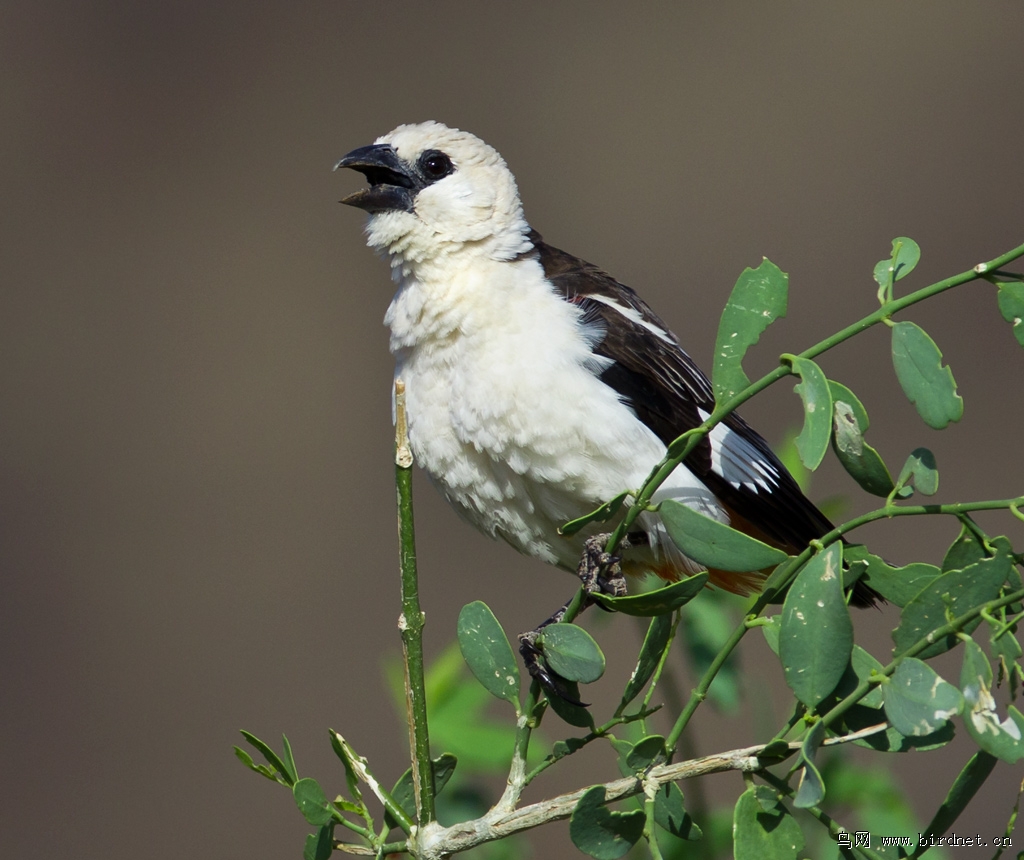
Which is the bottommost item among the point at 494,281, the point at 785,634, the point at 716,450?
the point at 716,450

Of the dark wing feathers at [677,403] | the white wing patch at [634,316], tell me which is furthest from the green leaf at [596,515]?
the white wing patch at [634,316]

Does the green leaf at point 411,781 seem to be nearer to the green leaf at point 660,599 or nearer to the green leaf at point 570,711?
the green leaf at point 570,711

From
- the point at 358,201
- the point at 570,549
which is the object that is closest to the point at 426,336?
the point at 358,201

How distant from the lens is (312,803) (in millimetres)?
1021

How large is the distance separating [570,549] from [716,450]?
285 millimetres

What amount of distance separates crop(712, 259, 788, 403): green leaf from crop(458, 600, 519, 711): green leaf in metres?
0.33

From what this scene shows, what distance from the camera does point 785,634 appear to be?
847 millimetres

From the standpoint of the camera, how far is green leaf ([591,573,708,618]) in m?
0.92

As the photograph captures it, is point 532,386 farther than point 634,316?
No

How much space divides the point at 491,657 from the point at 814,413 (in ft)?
1.36

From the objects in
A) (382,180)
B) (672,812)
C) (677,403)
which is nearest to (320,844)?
(672,812)

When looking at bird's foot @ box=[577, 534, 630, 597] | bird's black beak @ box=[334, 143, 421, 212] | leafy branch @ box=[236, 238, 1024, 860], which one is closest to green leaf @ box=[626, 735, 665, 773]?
leafy branch @ box=[236, 238, 1024, 860]

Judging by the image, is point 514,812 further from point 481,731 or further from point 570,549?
point 570,549

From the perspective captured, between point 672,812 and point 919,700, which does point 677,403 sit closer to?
point 672,812
